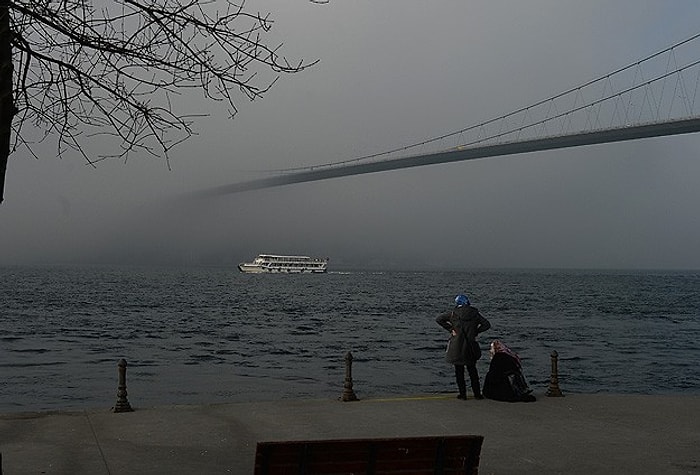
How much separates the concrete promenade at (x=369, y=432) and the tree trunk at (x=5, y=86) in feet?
10.7

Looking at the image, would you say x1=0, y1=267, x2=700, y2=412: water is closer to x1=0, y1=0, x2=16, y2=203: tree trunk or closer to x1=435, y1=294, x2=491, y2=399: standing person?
x1=435, y1=294, x2=491, y2=399: standing person

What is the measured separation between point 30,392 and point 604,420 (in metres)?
12.8

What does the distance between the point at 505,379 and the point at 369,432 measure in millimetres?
2614

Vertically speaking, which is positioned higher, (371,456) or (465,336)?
(465,336)

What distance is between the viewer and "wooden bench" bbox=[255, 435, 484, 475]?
5.16 m

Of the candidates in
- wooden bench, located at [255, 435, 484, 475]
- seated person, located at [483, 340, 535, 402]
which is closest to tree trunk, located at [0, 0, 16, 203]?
wooden bench, located at [255, 435, 484, 475]

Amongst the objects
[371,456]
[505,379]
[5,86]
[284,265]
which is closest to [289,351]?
[505,379]

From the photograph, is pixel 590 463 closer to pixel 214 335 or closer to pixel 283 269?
pixel 214 335

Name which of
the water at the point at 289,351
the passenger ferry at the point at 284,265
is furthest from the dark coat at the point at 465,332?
the passenger ferry at the point at 284,265

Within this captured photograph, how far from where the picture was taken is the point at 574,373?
23.2m

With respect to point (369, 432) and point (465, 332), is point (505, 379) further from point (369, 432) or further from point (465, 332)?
point (369, 432)

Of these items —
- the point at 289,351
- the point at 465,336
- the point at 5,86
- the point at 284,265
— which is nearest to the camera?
the point at 5,86

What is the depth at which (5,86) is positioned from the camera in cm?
455

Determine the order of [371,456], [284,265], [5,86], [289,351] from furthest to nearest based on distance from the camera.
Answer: [284,265], [289,351], [371,456], [5,86]
